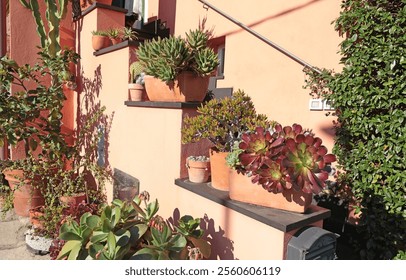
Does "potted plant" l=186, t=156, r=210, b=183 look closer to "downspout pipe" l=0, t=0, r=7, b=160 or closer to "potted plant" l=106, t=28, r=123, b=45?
"potted plant" l=106, t=28, r=123, b=45

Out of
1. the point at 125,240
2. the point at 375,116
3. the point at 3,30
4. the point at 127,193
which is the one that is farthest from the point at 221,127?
the point at 3,30

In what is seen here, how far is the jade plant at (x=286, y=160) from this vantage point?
1522 mm

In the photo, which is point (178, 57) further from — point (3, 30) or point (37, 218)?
point (3, 30)

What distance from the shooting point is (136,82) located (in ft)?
8.99

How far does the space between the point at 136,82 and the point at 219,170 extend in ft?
4.28

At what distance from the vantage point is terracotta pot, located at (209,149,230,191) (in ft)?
6.42

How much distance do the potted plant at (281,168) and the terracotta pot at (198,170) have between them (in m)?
0.37

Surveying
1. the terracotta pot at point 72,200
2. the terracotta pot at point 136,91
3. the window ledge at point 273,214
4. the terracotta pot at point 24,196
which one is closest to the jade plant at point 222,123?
the window ledge at point 273,214

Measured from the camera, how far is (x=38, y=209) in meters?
3.29

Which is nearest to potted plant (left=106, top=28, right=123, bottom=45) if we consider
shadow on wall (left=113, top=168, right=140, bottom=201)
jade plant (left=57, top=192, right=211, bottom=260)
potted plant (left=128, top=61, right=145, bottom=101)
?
potted plant (left=128, top=61, right=145, bottom=101)

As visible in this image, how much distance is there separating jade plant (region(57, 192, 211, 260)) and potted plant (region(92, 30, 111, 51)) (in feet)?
7.73

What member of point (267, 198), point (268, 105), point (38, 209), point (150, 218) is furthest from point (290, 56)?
point (38, 209)

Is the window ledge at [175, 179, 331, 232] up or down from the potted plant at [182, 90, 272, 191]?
down

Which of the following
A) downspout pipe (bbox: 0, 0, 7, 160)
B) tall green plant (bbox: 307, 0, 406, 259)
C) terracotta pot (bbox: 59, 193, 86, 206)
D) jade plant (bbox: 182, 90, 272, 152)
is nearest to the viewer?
jade plant (bbox: 182, 90, 272, 152)
